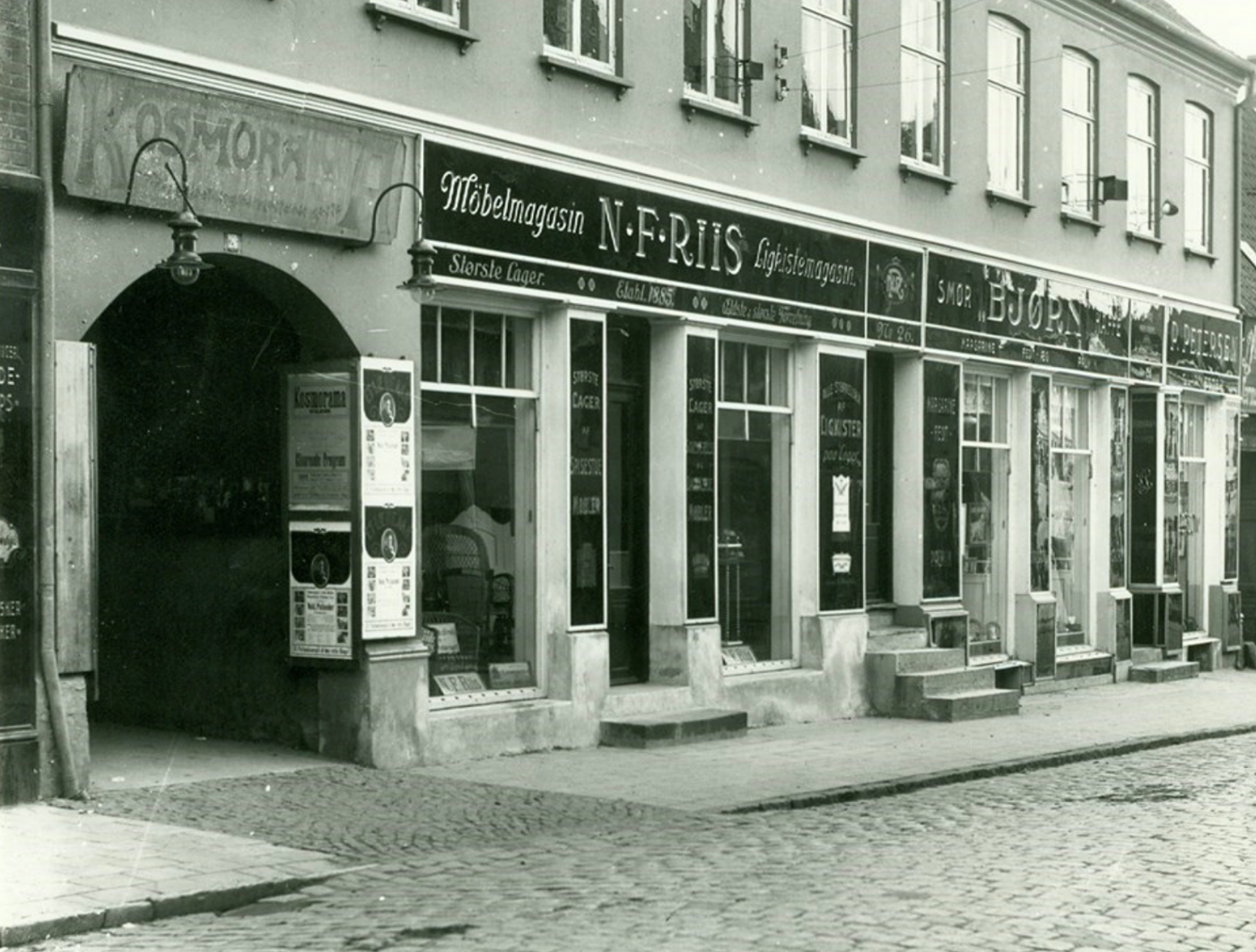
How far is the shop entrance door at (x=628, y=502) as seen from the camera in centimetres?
1600

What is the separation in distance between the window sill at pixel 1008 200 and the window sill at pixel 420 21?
8.61 meters

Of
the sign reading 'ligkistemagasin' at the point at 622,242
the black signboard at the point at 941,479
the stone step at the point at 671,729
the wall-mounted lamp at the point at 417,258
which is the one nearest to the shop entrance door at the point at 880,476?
the black signboard at the point at 941,479

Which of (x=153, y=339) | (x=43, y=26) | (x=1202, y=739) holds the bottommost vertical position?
(x=1202, y=739)

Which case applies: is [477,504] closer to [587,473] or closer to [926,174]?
[587,473]

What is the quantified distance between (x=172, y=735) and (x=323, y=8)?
210 inches

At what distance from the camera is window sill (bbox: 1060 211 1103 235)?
22.4m

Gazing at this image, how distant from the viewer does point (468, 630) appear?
14398 millimetres

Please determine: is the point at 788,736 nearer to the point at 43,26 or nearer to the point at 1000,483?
the point at 1000,483

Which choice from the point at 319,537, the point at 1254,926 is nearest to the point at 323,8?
the point at 319,537

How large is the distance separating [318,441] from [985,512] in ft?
33.0

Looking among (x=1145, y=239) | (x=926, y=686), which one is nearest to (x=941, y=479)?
(x=926, y=686)

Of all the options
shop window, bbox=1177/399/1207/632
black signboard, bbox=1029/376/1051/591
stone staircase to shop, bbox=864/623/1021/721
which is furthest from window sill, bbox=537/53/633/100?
shop window, bbox=1177/399/1207/632

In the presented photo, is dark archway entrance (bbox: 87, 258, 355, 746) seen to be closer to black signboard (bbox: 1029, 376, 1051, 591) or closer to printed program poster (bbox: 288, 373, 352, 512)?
printed program poster (bbox: 288, 373, 352, 512)

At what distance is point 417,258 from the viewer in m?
12.6
